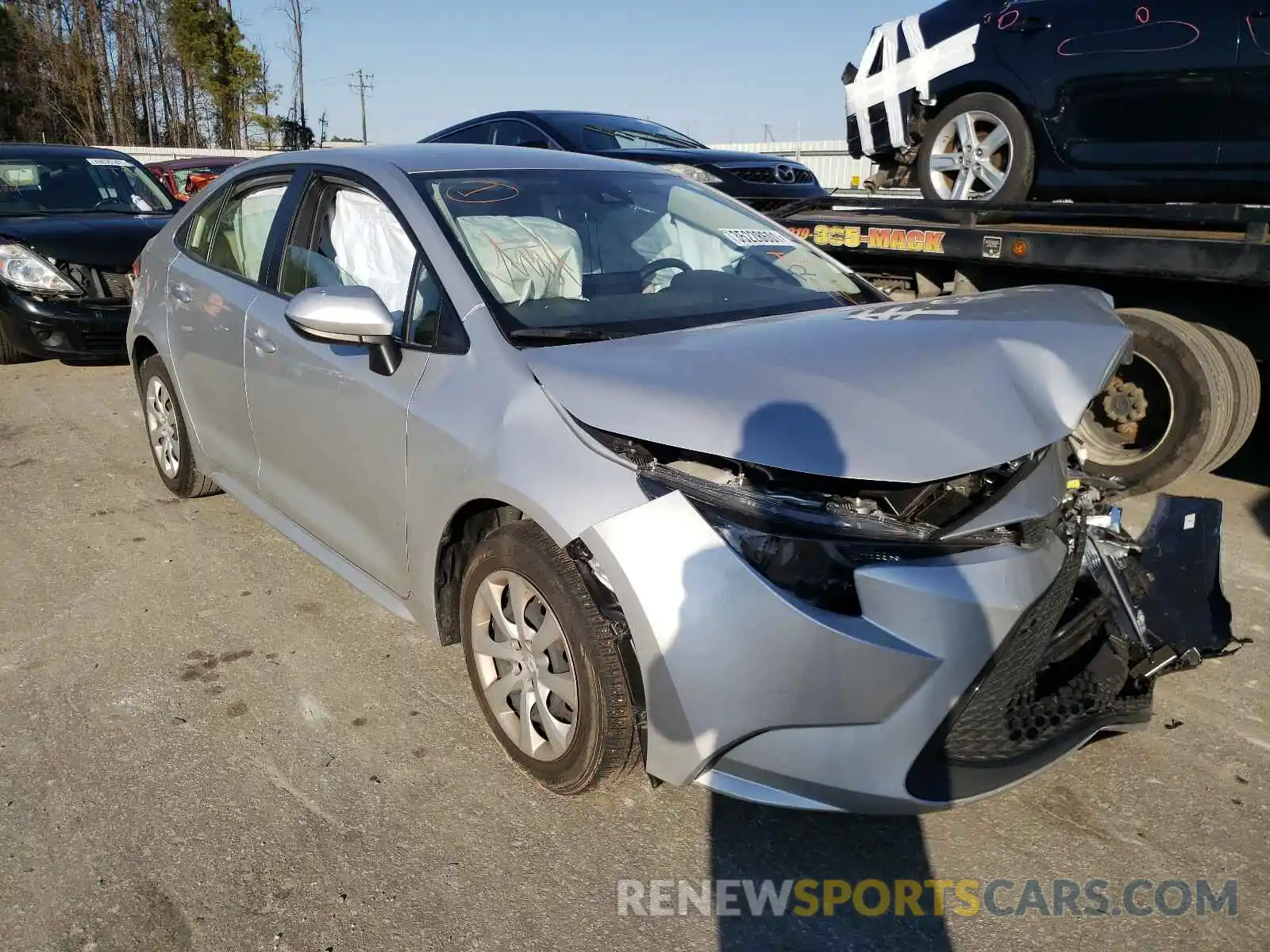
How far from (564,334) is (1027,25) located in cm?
420

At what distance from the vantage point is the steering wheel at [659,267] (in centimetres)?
323

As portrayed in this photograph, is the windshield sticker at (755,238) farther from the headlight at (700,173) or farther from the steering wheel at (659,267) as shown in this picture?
the headlight at (700,173)

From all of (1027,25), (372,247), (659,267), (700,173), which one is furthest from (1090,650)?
(700,173)

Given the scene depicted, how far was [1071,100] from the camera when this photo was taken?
17.6ft

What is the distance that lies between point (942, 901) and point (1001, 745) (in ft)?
1.35

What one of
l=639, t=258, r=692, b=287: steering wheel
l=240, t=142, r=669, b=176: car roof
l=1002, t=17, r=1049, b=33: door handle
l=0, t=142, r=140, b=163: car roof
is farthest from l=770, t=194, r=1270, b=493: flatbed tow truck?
l=0, t=142, r=140, b=163: car roof

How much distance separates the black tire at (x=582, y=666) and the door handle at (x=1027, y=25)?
461 centimetres

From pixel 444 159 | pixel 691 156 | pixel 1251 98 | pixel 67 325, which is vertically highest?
pixel 1251 98

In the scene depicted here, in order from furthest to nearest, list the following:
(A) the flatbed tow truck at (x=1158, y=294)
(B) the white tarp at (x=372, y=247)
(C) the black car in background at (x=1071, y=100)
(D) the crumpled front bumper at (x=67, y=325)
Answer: (D) the crumpled front bumper at (x=67, y=325), (C) the black car in background at (x=1071, y=100), (A) the flatbed tow truck at (x=1158, y=294), (B) the white tarp at (x=372, y=247)

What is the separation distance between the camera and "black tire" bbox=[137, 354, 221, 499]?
183 inches

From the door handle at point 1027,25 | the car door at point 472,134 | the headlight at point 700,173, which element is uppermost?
the door handle at point 1027,25

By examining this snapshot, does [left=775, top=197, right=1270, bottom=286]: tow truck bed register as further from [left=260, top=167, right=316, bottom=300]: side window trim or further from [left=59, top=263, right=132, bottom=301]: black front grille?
[left=59, top=263, right=132, bottom=301]: black front grille

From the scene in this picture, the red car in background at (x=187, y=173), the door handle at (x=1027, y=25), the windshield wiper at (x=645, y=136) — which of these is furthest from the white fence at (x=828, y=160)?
the door handle at (x=1027, y=25)

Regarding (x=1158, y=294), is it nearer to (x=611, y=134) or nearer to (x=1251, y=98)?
(x=1251, y=98)
